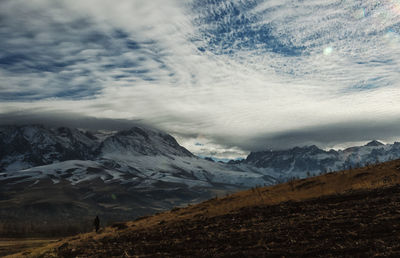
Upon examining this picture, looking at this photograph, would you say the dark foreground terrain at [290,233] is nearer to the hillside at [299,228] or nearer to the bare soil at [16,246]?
the hillside at [299,228]

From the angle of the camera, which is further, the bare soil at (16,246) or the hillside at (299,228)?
the bare soil at (16,246)

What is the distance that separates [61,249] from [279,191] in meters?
26.7

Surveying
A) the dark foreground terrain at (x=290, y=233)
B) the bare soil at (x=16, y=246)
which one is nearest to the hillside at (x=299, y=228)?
the dark foreground terrain at (x=290, y=233)

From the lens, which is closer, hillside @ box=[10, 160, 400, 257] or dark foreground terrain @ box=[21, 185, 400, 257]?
dark foreground terrain @ box=[21, 185, 400, 257]

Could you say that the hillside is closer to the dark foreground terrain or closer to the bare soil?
the dark foreground terrain

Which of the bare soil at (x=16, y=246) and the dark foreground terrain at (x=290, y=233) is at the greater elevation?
the dark foreground terrain at (x=290, y=233)

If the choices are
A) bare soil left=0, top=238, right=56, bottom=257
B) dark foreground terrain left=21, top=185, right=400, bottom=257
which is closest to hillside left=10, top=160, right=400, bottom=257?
dark foreground terrain left=21, top=185, right=400, bottom=257

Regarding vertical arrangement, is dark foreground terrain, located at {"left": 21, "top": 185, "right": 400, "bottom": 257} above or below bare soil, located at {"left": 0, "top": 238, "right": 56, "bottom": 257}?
above

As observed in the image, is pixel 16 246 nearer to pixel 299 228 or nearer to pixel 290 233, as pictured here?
pixel 299 228

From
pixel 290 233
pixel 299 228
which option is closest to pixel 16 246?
pixel 299 228

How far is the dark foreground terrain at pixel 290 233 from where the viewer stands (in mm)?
18938

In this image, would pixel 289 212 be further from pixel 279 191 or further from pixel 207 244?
pixel 279 191

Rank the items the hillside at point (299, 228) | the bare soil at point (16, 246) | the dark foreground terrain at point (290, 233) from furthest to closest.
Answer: the bare soil at point (16, 246)
the hillside at point (299, 228)
the dark foreground terrain at point (290, 233)

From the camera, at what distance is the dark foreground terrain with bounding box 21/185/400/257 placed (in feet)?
62.1
